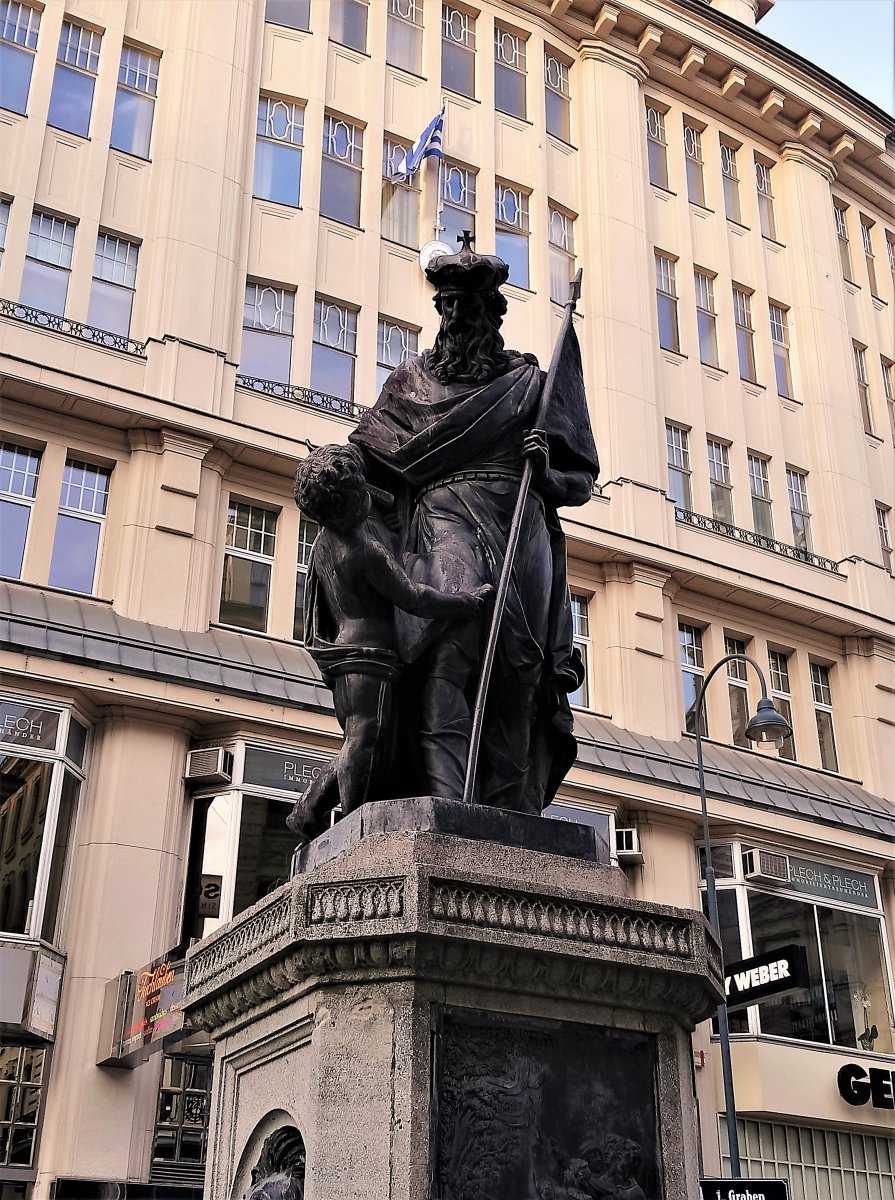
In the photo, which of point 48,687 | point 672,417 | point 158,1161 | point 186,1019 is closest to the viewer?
point 186,1019

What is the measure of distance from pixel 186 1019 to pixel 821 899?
76.3ft

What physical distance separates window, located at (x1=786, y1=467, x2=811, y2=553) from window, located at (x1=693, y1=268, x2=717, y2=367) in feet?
10.5

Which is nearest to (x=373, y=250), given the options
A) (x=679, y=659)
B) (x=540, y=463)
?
(x=679, y=659)

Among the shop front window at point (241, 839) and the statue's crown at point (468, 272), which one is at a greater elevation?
the shop front window at point (241, 839)

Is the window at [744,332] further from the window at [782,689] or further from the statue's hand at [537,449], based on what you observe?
the statue's hand at [537,449]

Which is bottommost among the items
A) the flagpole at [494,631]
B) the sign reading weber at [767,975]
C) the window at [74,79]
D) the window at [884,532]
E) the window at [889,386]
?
the flagpole at [494,631]

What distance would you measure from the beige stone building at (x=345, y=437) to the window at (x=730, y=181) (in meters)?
0.10

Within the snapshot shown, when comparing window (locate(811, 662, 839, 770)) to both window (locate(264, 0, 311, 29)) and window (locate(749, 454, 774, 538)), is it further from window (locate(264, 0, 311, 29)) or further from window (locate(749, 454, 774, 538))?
window (locate(264, 0, 311, 29))

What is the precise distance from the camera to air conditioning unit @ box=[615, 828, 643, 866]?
81.0ft

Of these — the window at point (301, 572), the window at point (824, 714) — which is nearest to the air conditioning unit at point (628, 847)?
the window at point (824, 714)

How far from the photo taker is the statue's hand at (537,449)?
19.7ft

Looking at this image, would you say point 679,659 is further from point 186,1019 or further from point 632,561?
point 186,1019

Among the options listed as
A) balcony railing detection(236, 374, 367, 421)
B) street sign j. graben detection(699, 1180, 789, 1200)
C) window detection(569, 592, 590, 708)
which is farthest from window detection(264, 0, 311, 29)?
street sign j. graben detection(699, 1180, 789, 1200)

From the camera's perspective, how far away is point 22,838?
774 inches
